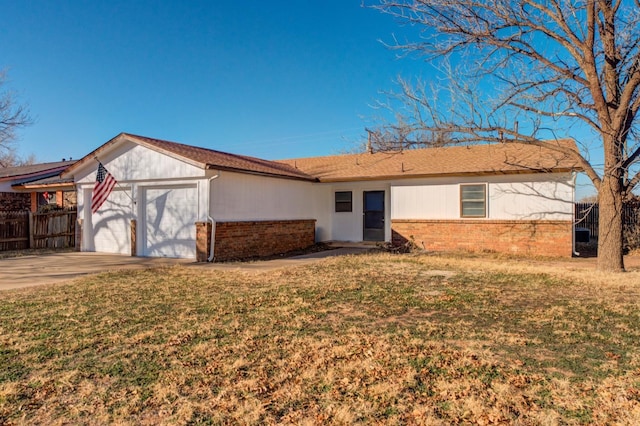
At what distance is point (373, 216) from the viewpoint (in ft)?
55.3

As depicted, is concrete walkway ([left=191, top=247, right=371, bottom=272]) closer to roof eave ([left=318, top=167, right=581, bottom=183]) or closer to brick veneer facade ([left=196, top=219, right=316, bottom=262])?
brick veneer facade ([left=196, top=219, right=316, bottom=262])

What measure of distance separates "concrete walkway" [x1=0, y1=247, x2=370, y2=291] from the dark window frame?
351cm

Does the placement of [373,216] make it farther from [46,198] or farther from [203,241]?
[46,198]

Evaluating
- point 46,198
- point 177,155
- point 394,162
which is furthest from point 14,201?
point 394,162

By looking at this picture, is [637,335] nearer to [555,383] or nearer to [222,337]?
[555,383]

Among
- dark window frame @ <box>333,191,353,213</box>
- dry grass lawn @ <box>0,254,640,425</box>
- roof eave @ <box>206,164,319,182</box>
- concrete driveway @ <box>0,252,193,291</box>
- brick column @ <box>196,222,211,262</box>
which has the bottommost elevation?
dry grass lawn @ <box>0,254,640,425</box>

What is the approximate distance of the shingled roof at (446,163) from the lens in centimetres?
1361

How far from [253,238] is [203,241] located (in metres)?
1.89

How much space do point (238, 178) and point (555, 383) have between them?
10.7m

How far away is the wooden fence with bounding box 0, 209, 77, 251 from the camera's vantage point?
15.4 meters

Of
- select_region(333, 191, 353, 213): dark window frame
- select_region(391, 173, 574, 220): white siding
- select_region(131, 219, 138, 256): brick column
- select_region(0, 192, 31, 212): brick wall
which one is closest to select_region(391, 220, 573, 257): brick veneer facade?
select_region(391, 173, 574, 220): white siding

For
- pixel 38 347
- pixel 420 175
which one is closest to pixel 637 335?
pixel 38 347

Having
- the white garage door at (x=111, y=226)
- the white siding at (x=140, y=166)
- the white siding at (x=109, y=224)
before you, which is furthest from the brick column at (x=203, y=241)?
the white garage door at (x=111, y=226)

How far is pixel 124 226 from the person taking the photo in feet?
46.1
